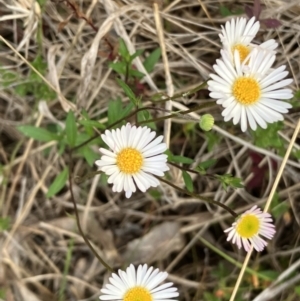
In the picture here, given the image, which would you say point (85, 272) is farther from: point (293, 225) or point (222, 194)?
point (293, 225)

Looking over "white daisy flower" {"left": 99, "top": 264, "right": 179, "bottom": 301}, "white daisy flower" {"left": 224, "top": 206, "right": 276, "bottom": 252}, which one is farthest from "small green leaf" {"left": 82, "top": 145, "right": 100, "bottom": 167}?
"white daisy flower" {"left": 224, "top": 206, "right": 276, "bottom": 252}

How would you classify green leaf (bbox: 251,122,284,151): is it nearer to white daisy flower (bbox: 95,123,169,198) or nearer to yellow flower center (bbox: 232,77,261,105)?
yellow flower center (bbox: 232,77,261,105)

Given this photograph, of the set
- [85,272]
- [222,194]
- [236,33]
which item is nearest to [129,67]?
[236,33]

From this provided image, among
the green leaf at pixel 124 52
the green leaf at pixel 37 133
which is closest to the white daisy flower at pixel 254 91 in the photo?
the green leaf at pixel 124 52

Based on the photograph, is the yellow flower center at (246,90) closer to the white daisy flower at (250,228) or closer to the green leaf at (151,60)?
the white daisy flower at (250,228)

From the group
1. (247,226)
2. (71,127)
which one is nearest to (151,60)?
(71,127)

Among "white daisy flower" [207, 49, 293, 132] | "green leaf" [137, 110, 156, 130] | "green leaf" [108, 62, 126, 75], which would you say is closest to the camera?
"white daisy flower" [207, 49, 293, 132]

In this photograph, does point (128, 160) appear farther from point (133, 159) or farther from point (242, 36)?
point (242, 36)
